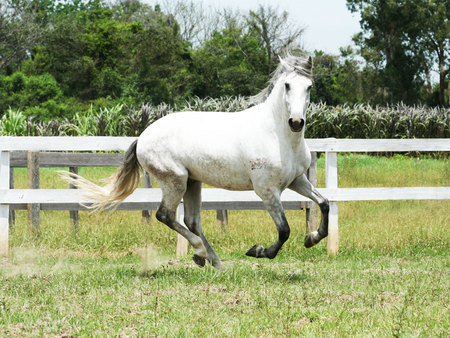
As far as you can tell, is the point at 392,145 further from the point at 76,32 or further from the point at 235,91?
the point at 76,32

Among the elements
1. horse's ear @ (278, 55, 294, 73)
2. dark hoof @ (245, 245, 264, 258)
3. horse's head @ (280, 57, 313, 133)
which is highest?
horse's ear @ (278, 55, 294, 73)

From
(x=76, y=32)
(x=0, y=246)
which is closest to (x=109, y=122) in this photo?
(x=0, y=246)

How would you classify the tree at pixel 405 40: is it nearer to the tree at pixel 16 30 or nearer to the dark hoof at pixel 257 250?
the tree at pixel 16 30

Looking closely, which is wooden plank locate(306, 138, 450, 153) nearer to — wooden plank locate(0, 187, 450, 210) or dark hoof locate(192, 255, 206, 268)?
wooden plank locate(0, 187, 450, 210)

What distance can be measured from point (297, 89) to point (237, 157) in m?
0.89

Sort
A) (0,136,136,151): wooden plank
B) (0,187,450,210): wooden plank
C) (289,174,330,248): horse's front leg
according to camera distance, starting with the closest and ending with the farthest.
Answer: (289,174,330,248): horse's front leg → (0,187,450,210): wooden plank → (0,136,136,151): wooden plank

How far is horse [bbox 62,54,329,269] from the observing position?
564 centimetres

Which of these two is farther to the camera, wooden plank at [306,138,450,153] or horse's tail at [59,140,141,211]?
wooden plank at [306,138,450,153]

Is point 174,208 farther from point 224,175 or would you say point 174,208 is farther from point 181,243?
point 181,243

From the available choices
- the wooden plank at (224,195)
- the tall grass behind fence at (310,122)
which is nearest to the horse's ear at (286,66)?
the wooden plank at (224,195)

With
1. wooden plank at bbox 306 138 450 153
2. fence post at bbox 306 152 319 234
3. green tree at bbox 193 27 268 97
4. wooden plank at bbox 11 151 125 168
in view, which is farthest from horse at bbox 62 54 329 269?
green tree at bbox 193 27 268 97

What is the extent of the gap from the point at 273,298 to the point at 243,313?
0.48m

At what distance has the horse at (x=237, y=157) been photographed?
18.5 ft

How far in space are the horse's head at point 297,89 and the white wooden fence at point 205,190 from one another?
2.36m
